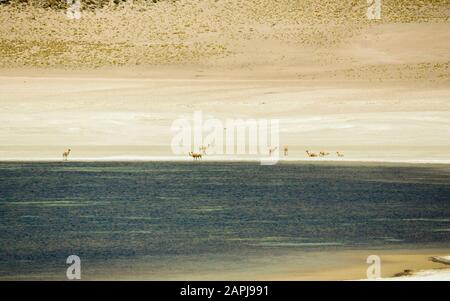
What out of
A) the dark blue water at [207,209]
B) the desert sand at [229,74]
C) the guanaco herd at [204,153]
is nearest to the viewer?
the dark blue water at [207,209]

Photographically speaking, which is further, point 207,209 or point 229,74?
point 229,74

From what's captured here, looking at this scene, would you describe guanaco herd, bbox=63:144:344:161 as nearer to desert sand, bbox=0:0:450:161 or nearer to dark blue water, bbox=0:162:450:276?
desert sand, bbox=0:0:450:161

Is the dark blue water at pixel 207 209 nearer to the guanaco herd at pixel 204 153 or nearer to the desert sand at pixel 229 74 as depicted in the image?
the guanaco herd at pixel 204 153

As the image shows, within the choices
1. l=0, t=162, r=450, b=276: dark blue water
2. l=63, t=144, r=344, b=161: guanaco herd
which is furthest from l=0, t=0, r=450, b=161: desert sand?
l=0, t=162, r=450, b=276: dark blue water

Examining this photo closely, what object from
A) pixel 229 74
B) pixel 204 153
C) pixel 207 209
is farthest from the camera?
pixel 229 74

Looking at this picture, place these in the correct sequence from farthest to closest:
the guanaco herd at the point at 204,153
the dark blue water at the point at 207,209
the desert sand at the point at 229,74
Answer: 1. the desert sand at the point at 229,74
2. the guanaco herd at the point at 204,153
3. the dark blue water at the point at 207,209

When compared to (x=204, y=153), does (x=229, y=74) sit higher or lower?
higher

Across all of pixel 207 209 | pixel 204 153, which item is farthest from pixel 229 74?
pixel 207 209

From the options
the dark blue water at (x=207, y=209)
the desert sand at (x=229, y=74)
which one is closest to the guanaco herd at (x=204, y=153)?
the desert sand at (x=229, y=74)

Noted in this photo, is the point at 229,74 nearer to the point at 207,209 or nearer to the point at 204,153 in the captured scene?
the point at 204,153
